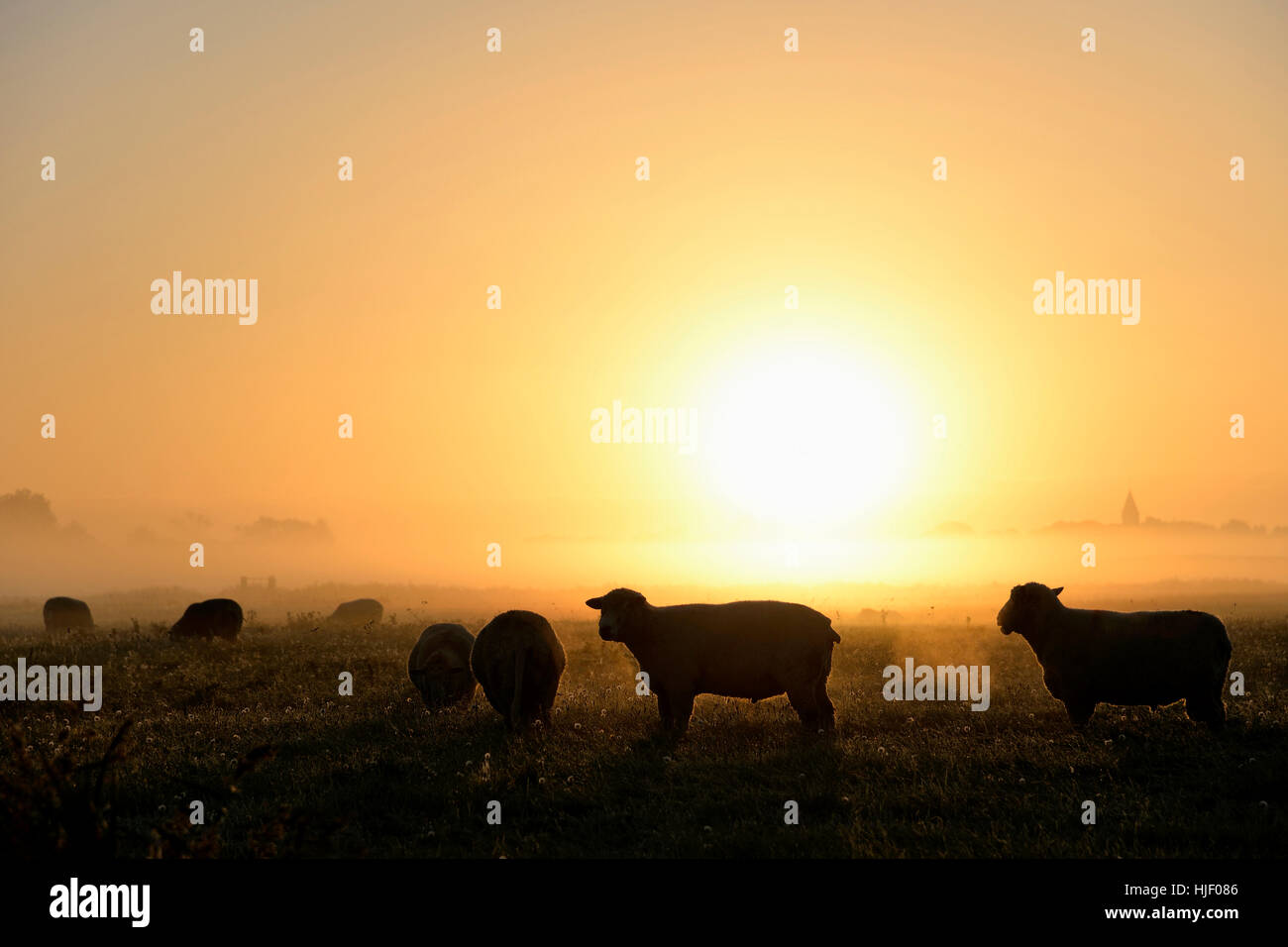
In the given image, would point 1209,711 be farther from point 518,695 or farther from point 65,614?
point 65,614

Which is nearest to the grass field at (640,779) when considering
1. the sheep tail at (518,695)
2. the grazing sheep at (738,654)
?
the sheep tail at (518,695)

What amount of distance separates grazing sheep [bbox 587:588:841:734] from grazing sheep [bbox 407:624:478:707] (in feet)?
14.5

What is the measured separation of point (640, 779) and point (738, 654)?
3.15 m

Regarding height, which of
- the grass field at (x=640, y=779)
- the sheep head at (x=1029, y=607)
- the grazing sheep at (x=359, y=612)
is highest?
the sheep head at (x=1029, y=607)

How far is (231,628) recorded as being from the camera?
103ft

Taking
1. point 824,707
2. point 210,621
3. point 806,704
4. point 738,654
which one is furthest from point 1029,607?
point 210,621

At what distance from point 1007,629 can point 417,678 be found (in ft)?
35.4

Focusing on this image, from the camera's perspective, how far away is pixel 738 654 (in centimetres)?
1488

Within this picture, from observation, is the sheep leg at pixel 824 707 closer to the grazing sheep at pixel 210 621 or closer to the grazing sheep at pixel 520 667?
the grazing sheep at pixel 520 667

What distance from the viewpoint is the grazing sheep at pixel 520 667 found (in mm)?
15766

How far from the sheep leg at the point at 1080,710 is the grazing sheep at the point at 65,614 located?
132ft

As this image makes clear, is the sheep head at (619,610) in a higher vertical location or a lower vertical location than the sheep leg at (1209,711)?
higher
